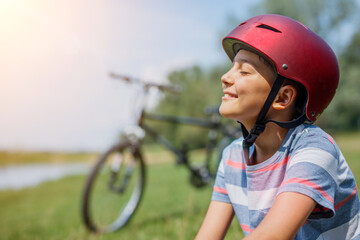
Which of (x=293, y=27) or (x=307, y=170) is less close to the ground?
(x=293, y=27)

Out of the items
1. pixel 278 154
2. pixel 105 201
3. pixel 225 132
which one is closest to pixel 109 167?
pixel 105 201

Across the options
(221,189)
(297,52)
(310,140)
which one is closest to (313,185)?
(310,140)

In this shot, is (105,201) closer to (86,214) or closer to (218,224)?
(86,214)

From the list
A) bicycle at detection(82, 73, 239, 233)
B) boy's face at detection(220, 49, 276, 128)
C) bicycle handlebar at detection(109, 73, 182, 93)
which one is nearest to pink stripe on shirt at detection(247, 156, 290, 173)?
boy's face at detection(220, 49, 276, 128)

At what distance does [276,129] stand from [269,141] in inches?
2.6

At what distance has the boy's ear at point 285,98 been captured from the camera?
1671mm

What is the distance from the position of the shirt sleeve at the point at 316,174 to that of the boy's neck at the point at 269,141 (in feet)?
0.76

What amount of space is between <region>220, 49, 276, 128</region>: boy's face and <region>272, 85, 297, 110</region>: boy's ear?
0.06 m

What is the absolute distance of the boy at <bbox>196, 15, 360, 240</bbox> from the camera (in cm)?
150

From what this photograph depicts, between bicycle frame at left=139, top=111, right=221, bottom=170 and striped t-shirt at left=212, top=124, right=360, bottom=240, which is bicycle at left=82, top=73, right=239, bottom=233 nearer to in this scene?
bicycle frame at left=139, top=111, right=221, bottom=170

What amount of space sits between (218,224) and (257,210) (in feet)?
0.72

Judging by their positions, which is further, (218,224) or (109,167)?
Answer: (109,167)

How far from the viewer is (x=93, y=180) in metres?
3.58

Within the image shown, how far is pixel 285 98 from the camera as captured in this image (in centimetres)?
171
